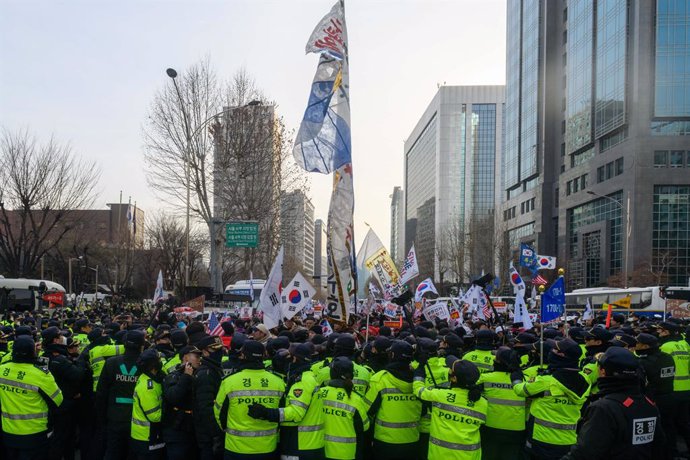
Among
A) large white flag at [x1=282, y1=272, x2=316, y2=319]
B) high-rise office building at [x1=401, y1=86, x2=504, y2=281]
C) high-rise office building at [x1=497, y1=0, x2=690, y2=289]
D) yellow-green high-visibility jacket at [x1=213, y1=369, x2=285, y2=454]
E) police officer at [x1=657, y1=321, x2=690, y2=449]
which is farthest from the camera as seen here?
high-rise office building at [x1=401, y1=86, x2=504, y2=281]

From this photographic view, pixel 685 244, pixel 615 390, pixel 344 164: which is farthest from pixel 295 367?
pixel 685 244

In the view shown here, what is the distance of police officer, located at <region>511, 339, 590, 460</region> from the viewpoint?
238 inches

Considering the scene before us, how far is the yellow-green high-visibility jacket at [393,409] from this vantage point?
601 cm

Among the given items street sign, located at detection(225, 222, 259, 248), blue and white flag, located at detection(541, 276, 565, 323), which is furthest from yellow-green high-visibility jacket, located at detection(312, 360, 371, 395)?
street sign, located at detection(225, 222, 259, 248)

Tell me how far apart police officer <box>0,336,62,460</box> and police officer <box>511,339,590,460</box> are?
5.13 metres

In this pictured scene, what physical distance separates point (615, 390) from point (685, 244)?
2234 inches

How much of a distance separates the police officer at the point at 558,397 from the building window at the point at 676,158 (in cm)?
5470

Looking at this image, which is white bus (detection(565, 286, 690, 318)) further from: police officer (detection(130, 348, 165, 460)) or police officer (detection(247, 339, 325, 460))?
police officer (detection(130, 348, 165, 460))

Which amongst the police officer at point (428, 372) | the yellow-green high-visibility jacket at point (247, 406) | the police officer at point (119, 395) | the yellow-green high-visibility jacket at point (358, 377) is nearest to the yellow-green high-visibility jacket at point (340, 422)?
the yellow-green high-visibility jacket at point (247, 406)

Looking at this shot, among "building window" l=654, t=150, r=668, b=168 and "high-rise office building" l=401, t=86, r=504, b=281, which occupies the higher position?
"high-rise office building" l=401, t=86, r=504, b=281

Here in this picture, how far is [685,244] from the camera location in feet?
173

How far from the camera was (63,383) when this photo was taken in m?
7.28

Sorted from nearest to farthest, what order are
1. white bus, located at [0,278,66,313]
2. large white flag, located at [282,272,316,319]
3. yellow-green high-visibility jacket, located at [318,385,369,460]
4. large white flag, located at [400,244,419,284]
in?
yellow-green high-visibility jacket, located at [318,385,369,460] < large white flag, located at [282,272,316,319] < large white flag, located at [400,244,419,284] < white bus, located at [0,278,66,313]

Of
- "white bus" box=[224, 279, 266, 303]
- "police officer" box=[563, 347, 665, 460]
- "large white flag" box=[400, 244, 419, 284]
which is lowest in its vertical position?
"white bus" box=[224, 279, 266, 303]
